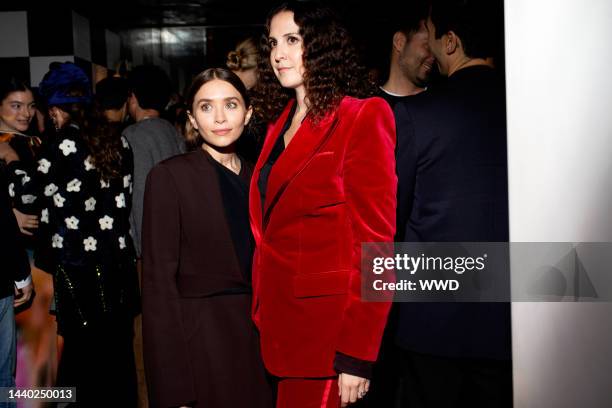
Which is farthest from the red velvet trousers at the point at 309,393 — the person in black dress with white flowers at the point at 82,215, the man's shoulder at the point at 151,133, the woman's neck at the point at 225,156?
the man's shoulder at the point at 151,133

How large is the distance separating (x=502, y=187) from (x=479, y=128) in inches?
5.9

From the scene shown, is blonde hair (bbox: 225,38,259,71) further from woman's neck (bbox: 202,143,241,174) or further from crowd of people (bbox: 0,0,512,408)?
woman's neck (bbox: 202,143,241,174)

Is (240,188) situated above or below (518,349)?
above

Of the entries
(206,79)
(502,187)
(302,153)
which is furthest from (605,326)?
(206,79)

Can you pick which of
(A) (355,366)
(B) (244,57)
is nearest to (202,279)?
(A) (355,366)

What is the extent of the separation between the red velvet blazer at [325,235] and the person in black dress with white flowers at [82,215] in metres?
1.12

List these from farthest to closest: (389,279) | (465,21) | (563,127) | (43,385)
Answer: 1. (43,385)
2. (465,21)
3. (389,279)
4. (563,127)

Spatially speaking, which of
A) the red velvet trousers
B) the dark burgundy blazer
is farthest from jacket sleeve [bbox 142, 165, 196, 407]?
the red velvet trousers

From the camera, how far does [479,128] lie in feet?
4.67

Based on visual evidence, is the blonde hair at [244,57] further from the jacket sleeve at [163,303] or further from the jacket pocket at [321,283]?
the jacket pocket at [321,283]

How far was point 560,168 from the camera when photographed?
120cm

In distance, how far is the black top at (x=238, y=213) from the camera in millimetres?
1601

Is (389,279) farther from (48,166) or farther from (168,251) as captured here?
(48,166)

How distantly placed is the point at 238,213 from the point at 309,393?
1.65 ft
